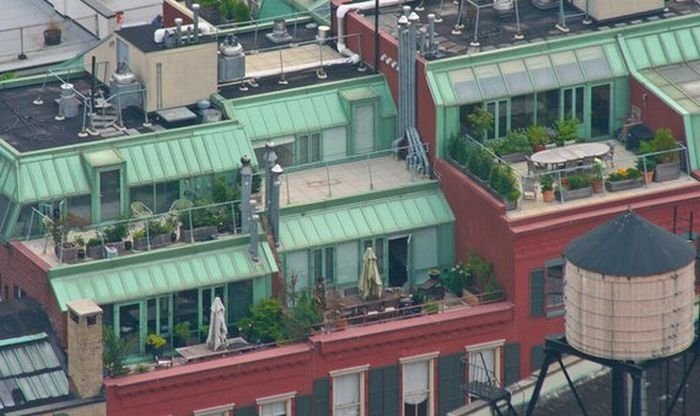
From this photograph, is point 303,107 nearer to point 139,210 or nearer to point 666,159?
point 139,210

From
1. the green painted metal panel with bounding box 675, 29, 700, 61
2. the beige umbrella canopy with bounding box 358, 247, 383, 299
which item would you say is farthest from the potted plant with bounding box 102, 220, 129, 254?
the green painted metal panel with bounding box 675, 29, 700, 61

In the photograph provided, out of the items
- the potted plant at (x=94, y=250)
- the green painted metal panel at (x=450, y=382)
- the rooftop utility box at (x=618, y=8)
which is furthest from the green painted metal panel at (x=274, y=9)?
the potted plant at (x=94, y=250)

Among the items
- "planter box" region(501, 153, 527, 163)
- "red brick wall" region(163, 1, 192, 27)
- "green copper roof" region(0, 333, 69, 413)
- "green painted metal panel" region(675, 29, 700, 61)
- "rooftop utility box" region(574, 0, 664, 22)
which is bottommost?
"green copper roof" region(0, 333, 69, 413)

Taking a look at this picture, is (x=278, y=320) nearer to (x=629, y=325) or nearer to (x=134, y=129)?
(x=134, y=129)

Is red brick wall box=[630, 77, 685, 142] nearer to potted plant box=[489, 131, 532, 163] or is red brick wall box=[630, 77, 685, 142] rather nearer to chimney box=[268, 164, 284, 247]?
potted plant box=[489, 131, 532, 163]

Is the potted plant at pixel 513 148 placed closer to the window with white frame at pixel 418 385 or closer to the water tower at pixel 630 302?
the window with white frame at pixel 418 385

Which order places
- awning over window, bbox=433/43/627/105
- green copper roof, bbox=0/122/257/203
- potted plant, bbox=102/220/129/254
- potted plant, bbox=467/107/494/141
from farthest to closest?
awning over window, bbox=433/43/627/105
potted plant, bbox=467/107/494/141
green copper roof, bbox=0/122/257/203
potted plant, bbox=102/220/129/254
